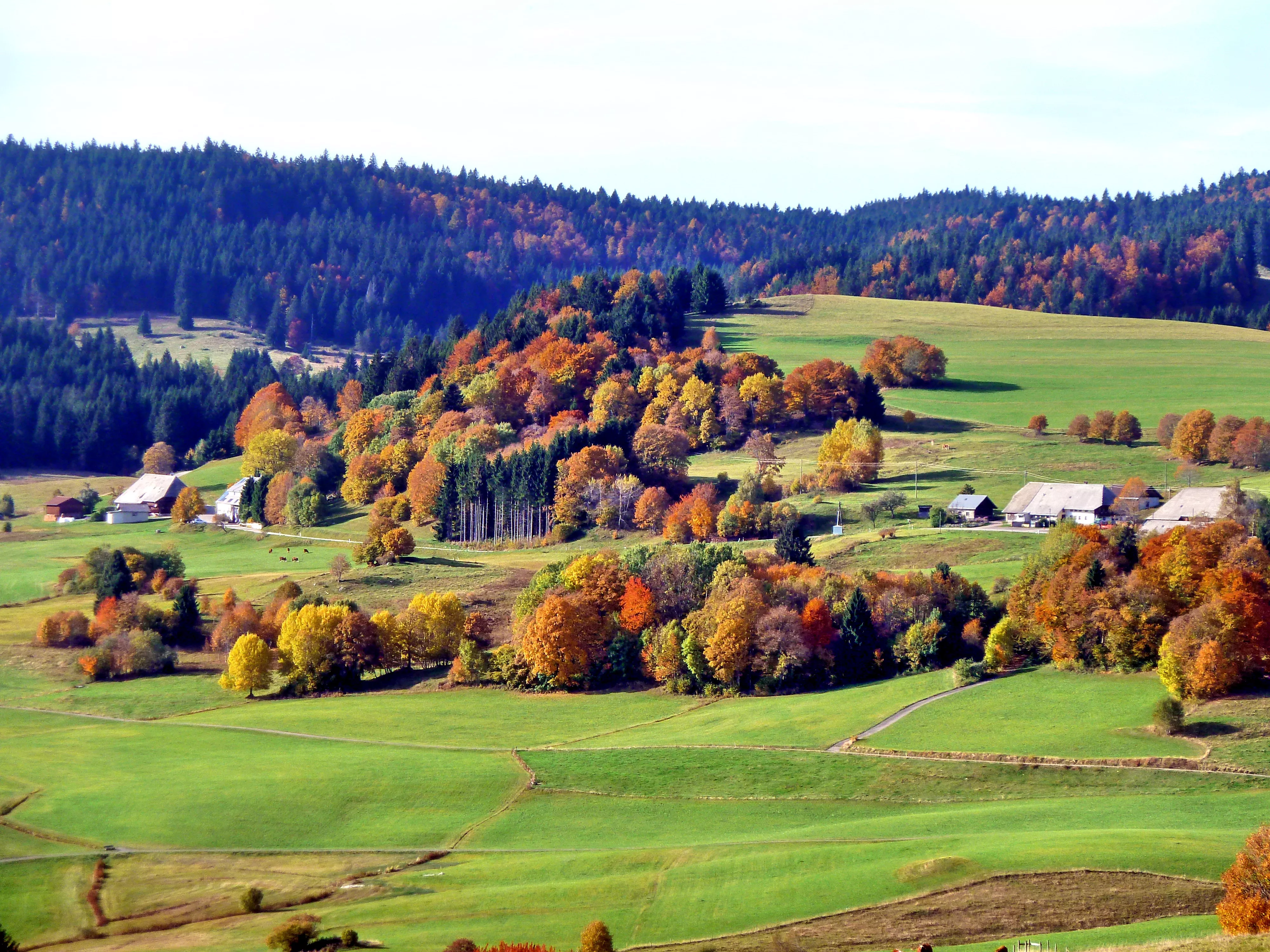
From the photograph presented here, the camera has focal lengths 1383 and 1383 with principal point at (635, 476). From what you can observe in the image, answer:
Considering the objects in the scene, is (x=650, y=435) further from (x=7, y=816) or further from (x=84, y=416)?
(x=84, y=416)

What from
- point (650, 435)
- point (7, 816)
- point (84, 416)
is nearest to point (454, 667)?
point (7, 816)

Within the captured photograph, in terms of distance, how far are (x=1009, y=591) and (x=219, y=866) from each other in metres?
47.6

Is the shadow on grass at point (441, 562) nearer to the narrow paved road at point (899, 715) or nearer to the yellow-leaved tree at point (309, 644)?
the yellow-leaved tree at point (309, 644)

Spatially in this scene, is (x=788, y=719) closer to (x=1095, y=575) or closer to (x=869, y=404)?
(x=1095, y=575)

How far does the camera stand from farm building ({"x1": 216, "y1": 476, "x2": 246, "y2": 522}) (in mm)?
141875

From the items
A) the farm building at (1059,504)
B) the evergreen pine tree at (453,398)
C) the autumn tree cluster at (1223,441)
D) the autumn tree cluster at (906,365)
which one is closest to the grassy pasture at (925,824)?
the farm building at (1059,504)

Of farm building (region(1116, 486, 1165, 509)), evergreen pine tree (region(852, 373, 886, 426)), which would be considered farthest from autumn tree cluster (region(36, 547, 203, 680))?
farm building (region(1116, 486, 1165, 509))

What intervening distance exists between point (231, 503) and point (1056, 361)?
3921 inches

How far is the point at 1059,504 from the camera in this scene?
4176 inches

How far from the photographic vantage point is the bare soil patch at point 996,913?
39.3m

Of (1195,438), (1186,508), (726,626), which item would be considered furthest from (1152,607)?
(1195,438)

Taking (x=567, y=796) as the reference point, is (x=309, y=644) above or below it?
above

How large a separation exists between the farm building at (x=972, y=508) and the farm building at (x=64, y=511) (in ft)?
305

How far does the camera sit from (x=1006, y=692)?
71.7 metres
